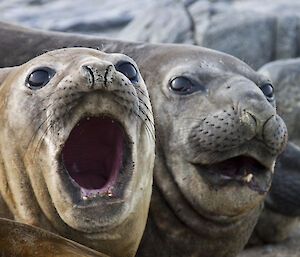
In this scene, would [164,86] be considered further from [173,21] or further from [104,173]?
[173,21]

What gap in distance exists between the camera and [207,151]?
400 centimetres

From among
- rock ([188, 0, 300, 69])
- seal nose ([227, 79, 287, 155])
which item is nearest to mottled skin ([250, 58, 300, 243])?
seal nose ([227, 79, 287, 155])

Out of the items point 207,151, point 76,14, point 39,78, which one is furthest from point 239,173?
point 76,14

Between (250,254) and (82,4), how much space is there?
13.8 meters

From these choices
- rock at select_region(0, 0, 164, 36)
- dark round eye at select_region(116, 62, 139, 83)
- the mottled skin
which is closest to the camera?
dark round eye at select_region(116, 62, 139, 83)

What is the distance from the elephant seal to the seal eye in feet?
2.03

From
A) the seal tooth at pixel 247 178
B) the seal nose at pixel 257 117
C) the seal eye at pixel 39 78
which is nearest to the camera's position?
the seal eye at pixel 39 78

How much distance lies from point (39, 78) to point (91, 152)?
428mm

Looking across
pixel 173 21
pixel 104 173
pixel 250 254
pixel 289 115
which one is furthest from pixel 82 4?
pixel 104 173

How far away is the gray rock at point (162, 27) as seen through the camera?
11062 mm

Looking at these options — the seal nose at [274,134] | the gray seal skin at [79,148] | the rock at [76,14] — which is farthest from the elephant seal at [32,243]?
the rock at [76,14]

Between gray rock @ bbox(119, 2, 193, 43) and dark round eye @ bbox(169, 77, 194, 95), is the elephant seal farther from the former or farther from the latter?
gray rock @ bbox(119, 2, 193, 43)

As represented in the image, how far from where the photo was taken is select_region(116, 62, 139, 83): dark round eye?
10.7 ft

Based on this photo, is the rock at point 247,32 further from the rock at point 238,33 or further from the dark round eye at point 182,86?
the dark round eye at point 182,86
